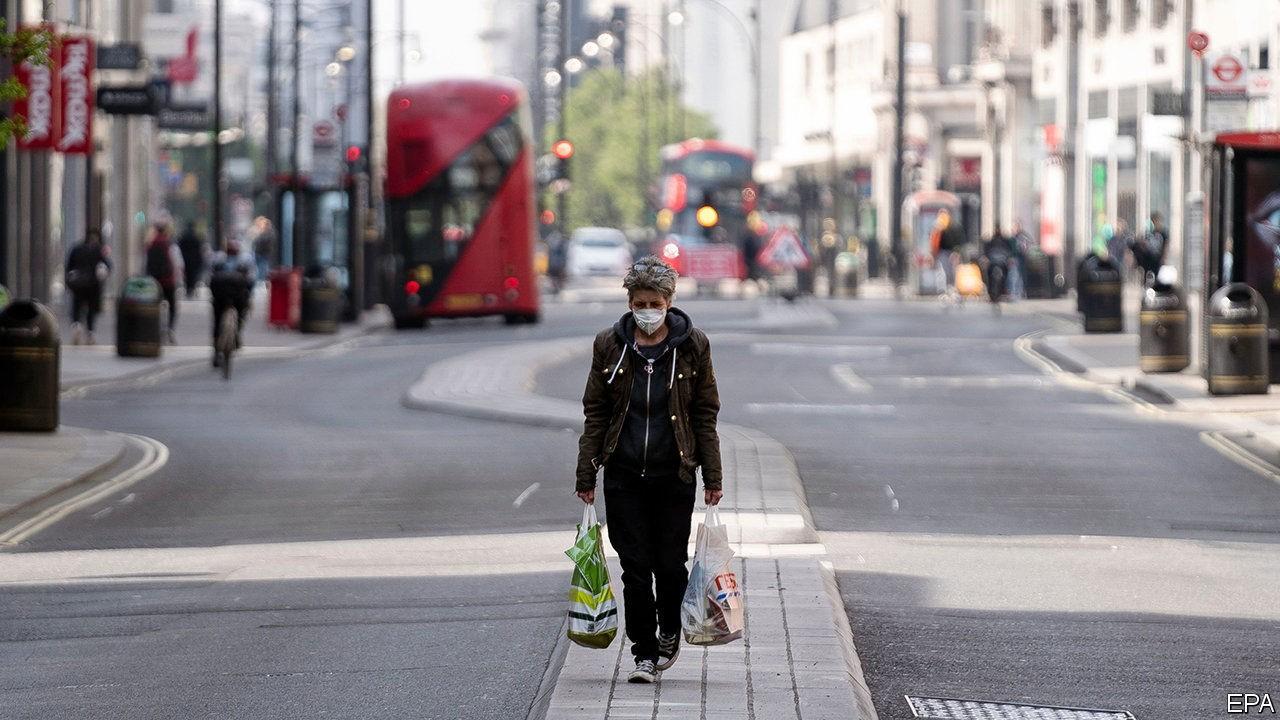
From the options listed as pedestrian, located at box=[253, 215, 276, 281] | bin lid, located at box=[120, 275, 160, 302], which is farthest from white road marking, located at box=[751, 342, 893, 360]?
pedestrian, located at box=[253, 215, 276, 281]

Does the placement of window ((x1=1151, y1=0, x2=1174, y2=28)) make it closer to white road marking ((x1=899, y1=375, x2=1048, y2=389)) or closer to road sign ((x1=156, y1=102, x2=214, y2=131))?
road sign ((x1=156, y1=102, x2=214, y2=131))

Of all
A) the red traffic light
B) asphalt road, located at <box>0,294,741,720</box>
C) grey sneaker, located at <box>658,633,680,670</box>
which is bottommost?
asphalt road, located at <box>0,294,741,720</box>

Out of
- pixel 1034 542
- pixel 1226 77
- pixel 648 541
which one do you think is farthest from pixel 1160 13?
pixel 648 541

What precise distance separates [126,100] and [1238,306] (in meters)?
18.2

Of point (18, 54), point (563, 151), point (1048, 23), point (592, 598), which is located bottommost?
point (592, 598)

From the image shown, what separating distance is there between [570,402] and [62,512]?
29.3ft

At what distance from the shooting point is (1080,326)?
4069 cm

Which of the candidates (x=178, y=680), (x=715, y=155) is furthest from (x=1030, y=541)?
(x=715, y=155)

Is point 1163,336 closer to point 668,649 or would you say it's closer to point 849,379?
point 849,379

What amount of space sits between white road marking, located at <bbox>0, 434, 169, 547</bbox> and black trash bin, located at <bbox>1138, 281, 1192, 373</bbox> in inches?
456

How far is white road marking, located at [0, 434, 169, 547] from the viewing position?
549 inches

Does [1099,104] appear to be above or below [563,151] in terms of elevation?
above

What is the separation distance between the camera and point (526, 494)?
15.7 m

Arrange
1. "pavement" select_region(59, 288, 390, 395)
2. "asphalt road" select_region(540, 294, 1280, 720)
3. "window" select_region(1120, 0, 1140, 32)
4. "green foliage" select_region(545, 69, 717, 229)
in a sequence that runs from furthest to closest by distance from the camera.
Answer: "green foliage" select_region(545, 69, 717, 229)
"window" select_region(1120, 0, 1140, 32)
"pavement" select_region(59, 288, 390, 395)
"asphalt road" select_region(540, 294, 1280, 720)
